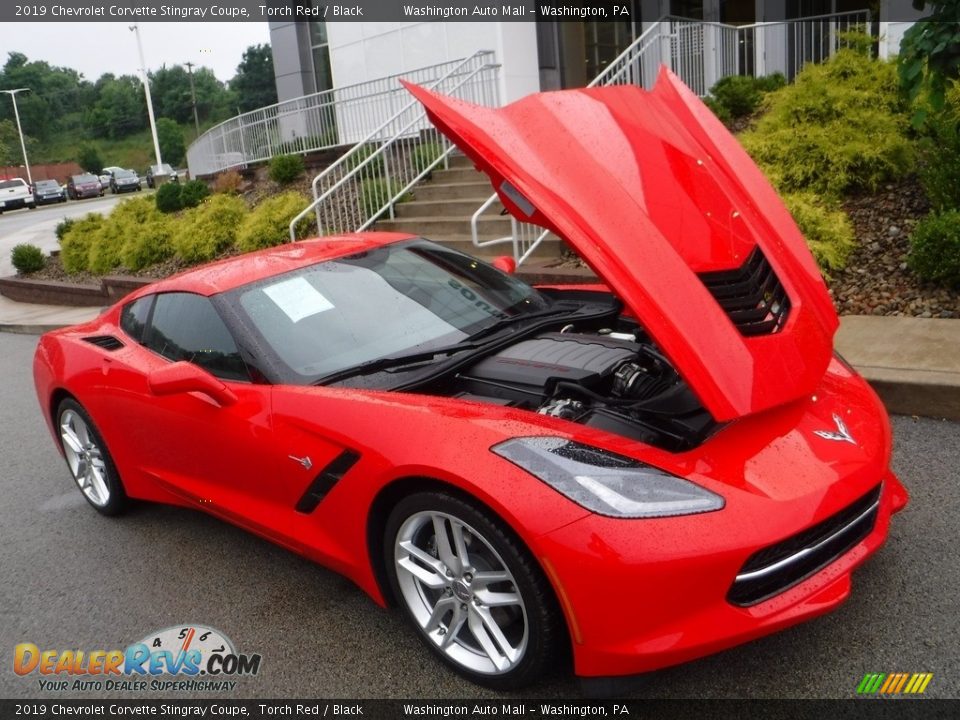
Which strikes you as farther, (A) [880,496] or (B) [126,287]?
(B) [126,287]

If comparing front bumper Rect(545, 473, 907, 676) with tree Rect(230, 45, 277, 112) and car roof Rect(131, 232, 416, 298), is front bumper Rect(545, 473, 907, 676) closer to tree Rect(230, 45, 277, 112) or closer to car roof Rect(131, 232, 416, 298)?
car roof Rect(131, 232, 416, 298)

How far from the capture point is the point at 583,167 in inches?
120

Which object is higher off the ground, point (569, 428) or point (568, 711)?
point (569, 428)

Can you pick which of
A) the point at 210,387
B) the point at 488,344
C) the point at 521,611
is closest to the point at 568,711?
the point at 521,611

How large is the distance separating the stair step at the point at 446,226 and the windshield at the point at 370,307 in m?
5.35

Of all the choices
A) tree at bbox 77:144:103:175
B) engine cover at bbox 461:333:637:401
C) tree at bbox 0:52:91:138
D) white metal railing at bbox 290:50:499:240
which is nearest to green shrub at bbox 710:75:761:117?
white metal railing at bbox 290:50:499:240

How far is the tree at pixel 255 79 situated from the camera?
99250 millimetres

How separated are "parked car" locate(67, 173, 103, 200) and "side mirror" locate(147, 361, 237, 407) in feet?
175

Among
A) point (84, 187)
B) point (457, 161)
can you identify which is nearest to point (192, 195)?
point (457, 161)

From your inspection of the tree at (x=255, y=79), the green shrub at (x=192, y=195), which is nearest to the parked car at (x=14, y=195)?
the green shrub at (x=192, y=195)

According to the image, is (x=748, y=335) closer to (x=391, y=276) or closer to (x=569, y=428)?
(x=569, y=428)

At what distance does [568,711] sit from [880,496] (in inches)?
48.2

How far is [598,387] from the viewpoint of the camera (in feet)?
10.3

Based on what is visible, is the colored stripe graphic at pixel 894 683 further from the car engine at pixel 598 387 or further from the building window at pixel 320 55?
the building window at pixel 320 55
